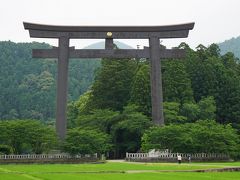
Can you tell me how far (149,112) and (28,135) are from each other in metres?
17.4

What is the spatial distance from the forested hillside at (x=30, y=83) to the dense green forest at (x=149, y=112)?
123 feet

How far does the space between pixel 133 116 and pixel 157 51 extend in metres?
7.90

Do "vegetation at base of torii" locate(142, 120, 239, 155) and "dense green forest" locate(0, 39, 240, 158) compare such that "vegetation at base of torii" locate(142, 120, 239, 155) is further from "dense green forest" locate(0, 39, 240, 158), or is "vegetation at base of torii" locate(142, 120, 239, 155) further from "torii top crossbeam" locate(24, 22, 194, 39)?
"torii top crossbeam" locate(24, 22, 194, 39)

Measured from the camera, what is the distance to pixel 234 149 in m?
41.5

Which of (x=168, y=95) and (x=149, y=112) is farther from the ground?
(x=168, y=95)

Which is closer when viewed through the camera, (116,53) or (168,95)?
(116,53)

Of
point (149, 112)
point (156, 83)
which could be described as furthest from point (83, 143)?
point (149, 112)

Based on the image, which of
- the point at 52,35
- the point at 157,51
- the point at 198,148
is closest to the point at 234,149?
the point at 198,148

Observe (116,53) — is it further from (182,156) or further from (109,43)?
(182,156)

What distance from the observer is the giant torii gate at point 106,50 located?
4269 centimetres

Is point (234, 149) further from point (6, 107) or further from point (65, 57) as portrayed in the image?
point (6, 107)

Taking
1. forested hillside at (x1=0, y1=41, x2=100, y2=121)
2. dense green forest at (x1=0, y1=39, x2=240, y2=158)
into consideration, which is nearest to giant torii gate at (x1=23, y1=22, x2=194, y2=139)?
dense green forest at (x1=0, y1=39, x2=240, y2=158)

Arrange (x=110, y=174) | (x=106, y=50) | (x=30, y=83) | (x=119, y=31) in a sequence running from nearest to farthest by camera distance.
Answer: (x=110, y=174) < (x=119, y=31) < (x=106, y=50) < (x=30, y=83)

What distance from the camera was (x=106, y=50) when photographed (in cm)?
4503
